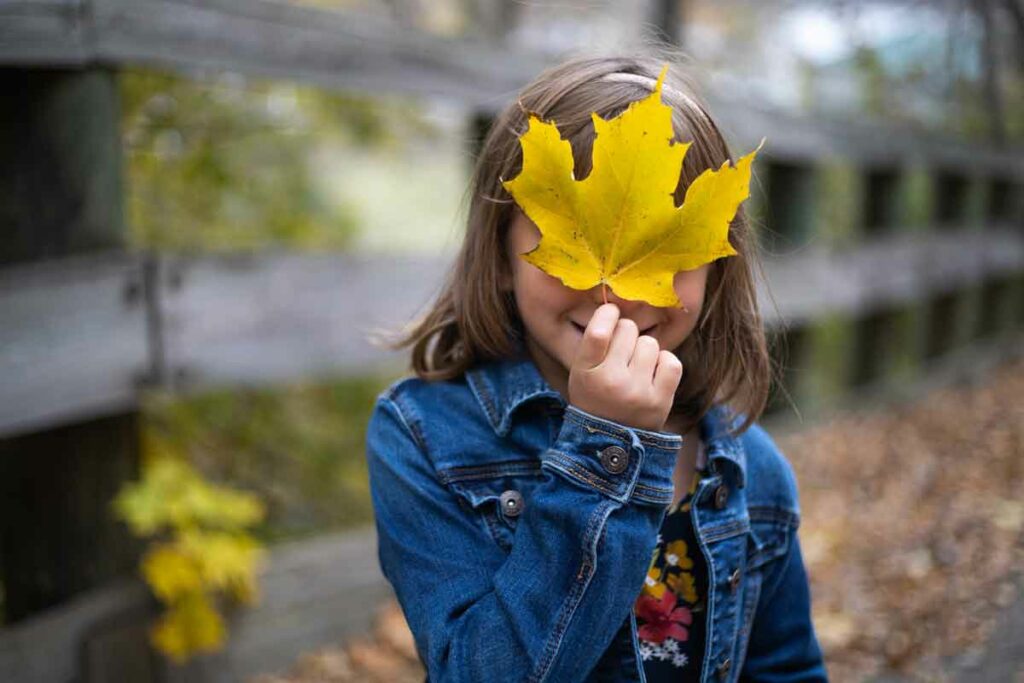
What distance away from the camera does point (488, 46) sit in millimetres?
2922

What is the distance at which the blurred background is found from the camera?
2062 millimetres

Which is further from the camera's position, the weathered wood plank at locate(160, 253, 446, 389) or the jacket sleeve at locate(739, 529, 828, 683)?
the weathered wood plank at locate(160, 253, 446, 389)

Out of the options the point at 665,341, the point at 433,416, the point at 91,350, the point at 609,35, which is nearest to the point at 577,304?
the point at 665,341

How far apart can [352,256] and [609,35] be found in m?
3.50

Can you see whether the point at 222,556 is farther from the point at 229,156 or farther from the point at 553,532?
the point at 229,156

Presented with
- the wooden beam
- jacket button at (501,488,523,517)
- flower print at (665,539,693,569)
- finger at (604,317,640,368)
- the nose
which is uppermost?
the wooden beam

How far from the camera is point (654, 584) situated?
4.38ft

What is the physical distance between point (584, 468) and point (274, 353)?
1.56 metres

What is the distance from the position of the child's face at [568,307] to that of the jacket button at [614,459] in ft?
0.44

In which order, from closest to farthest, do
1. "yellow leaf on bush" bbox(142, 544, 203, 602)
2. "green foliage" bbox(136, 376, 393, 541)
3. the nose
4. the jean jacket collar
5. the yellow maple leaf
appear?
the yellow maple leaf → the nose → the jean jacket collar → "yellow leaf on bush" bbox(142, 544, 203, 602) → "green foliage" bbox(136, 376, 393, 541)

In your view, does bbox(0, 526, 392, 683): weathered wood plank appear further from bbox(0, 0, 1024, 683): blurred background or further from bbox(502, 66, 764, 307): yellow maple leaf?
bbox(502, 66, 764, 307): yellow maple leaf

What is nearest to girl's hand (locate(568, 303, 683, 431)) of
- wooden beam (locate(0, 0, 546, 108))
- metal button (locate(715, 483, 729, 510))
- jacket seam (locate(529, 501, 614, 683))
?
jacket seam (locate(529, 501, 614, 683))

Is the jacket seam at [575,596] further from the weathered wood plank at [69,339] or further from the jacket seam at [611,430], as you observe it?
the weathered wood plank at [69,339]

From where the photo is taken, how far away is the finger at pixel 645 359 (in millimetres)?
1104
